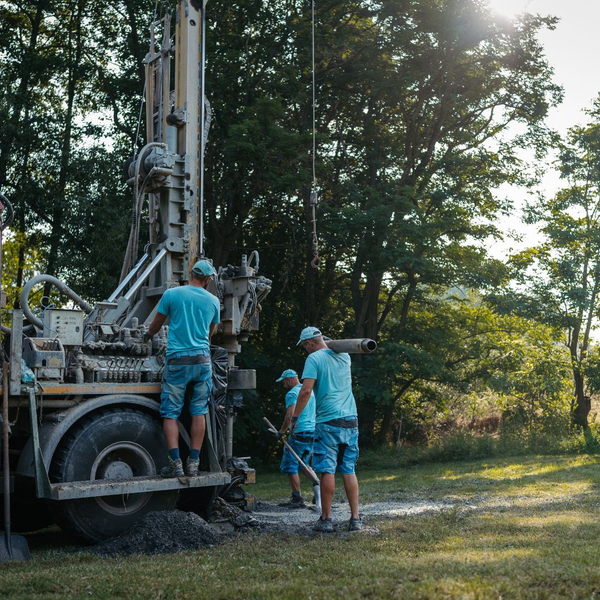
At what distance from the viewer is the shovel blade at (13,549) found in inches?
280

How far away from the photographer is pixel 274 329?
24.4 meters

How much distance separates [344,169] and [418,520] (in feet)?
50.2

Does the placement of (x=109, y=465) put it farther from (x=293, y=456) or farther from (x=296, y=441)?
(x=296, y=441)

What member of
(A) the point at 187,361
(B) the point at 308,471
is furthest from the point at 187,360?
(B) the point at 308,471

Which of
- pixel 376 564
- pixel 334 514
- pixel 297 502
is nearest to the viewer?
pixel 376 564

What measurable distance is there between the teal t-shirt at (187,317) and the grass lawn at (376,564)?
1.85 m

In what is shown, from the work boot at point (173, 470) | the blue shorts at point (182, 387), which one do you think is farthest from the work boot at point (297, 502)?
the work boot at point (173, 470)

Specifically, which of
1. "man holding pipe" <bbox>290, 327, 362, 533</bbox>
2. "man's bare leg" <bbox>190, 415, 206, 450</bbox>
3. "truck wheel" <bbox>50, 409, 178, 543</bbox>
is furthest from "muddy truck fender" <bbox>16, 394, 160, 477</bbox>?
"man holding pipe" <bbox>290, 327, 362, 533</bbox>

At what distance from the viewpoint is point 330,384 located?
334 inches

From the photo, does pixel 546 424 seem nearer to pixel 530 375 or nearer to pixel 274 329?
pixel 530 375

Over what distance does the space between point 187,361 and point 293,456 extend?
3.51 metres

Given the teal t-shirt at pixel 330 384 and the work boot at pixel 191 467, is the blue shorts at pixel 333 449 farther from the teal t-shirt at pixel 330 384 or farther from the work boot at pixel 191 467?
the work boot at pixel 191 467

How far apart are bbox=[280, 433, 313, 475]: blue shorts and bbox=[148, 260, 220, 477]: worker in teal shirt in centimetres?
293

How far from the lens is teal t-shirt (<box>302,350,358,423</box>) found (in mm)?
8469
